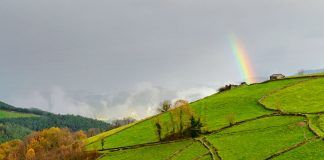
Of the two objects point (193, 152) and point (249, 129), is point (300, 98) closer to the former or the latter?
point (249, 129)

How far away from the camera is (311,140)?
67938 millimetres

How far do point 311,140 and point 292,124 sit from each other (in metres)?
13.2

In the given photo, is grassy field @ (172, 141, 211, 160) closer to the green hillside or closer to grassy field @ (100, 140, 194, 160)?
the green hillside

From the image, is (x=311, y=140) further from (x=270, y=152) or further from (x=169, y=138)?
(x=169, y=138)

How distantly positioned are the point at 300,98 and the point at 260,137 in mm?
29838

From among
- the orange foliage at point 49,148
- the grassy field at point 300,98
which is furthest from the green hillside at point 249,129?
the orange foliage at point 49,148

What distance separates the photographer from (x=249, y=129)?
287ft

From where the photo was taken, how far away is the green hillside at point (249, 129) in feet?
233

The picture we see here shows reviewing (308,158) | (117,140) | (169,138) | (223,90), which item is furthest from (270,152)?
(223,90)

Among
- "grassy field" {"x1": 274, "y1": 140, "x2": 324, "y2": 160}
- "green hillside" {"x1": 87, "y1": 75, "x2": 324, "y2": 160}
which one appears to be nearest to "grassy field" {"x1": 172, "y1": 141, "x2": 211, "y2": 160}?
"green hillside" {"x1": 87, "y1": 75, "x2": 324, "y2": 160}

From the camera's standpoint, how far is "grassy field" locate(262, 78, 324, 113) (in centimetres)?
9375

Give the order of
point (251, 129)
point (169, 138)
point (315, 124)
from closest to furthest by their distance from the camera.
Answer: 1. point (315, 124)
2. point (251, 129)
3. point (169, 138)

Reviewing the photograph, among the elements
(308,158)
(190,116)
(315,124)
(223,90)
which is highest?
(223,90)

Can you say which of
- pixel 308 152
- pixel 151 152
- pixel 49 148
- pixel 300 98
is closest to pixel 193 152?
pixel 151 152
